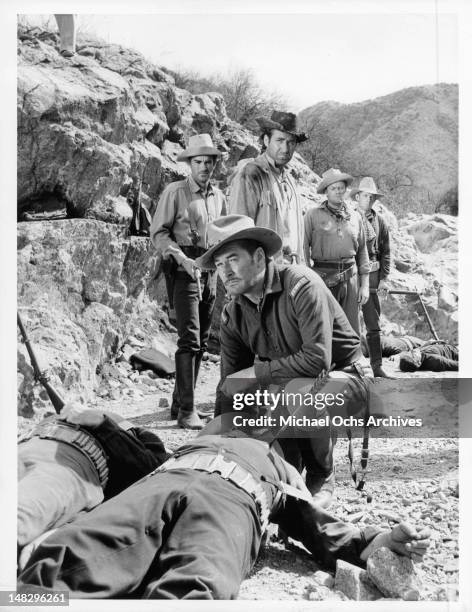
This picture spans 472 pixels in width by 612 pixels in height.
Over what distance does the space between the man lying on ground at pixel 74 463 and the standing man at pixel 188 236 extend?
4.60 feet

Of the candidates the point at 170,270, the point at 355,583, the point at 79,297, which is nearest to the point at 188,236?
the point at 170,270

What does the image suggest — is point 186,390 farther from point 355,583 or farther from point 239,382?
point 355,583

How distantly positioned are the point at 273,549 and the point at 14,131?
203 cm

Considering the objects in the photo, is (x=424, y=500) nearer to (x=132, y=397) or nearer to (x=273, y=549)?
(x=273, y=549)

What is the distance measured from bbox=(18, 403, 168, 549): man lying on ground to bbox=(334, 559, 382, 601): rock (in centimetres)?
91

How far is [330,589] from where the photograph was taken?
2854 millimetres

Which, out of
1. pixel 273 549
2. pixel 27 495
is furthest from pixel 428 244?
pixel 27 495

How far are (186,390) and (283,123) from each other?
1.69 meters

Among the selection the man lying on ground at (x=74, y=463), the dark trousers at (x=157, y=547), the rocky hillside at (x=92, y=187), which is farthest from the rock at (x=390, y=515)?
the rocky hillside at (x=92, y=187)

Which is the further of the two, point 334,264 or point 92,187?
point 334,264

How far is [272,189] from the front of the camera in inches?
182

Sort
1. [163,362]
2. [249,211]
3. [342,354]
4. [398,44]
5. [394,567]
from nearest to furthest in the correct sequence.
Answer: [394,567] → [398,44] → [342,354] → [249,211] → [163,362]

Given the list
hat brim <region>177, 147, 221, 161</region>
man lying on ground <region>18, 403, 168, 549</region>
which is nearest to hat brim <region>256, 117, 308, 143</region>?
hat brim <region>177, 147, 221, 161</region>

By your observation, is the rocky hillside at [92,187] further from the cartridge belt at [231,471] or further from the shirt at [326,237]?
the cartridge belt at [231,471]
